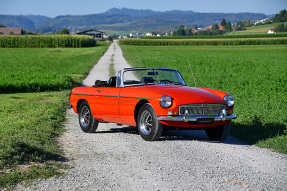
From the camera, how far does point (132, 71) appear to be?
962cm

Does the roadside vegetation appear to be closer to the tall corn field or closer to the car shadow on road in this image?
the car shadow on road

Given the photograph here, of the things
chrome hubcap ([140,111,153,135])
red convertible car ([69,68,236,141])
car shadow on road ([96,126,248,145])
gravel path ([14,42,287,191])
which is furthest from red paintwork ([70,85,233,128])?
car shadow on road ([96,126,248,145])

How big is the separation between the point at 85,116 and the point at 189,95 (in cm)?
314

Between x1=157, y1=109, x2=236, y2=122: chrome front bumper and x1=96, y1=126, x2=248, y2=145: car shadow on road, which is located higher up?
x1=157, y1=109, x2=236, y2=122: chrome front bumper

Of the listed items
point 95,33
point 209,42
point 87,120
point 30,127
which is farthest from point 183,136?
point 95,33

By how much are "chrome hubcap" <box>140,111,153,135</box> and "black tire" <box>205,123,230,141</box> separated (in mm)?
1385

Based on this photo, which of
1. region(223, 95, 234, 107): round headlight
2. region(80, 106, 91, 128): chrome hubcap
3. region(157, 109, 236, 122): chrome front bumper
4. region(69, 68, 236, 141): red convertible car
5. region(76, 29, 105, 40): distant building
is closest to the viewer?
region(157, 109, 236, 122): chrome front bumper

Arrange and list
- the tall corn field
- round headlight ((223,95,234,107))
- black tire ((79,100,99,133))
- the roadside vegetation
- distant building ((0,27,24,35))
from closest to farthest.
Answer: the roadside vegetation → round headlight ((223,95,234,107)) → black tire ((79,100,99,133)) → the tall corn field → distant building ((0,27,24,35))

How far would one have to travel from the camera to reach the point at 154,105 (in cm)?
820

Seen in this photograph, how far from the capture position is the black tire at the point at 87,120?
33.0 ft

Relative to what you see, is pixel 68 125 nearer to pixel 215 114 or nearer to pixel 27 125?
pixel 27 125

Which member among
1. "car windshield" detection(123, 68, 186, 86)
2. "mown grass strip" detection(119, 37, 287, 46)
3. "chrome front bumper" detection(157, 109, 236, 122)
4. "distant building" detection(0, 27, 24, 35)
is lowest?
"mown grass strip" detection(119, 37, 287, 46)

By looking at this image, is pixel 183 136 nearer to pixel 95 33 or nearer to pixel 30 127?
pixel 30 127

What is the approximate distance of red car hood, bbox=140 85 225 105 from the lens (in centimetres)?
817
